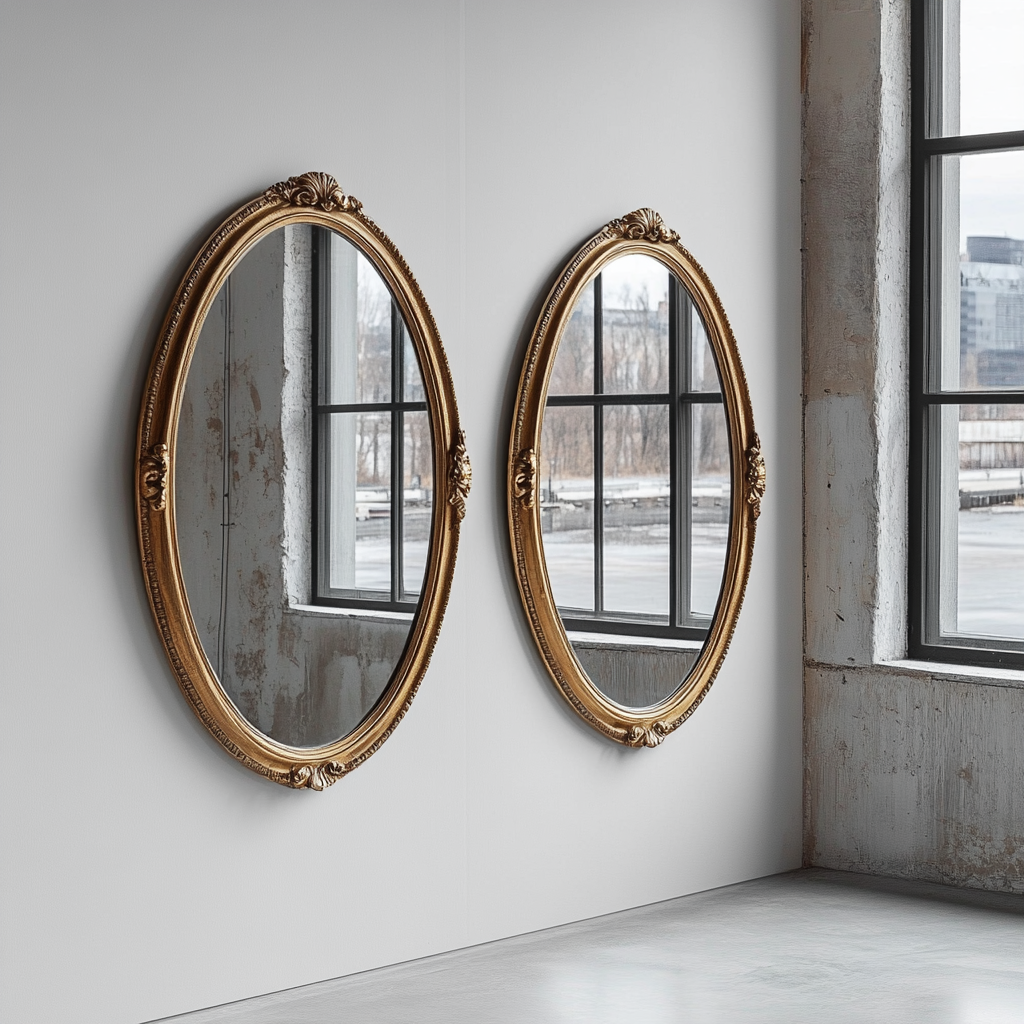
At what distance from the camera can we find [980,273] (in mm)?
4266

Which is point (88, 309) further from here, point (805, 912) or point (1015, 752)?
point (1015, 752)

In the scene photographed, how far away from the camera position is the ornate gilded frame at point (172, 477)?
2836 mm

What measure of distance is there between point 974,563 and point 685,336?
3.62 feet

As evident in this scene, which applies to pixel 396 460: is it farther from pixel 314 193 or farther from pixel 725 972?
pixel 725 972

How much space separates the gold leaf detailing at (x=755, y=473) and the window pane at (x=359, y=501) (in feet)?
4.02

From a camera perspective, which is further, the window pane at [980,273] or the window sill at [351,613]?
the window pane at [980,273]

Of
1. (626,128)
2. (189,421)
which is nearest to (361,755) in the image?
(189,421)

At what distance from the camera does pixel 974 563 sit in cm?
427

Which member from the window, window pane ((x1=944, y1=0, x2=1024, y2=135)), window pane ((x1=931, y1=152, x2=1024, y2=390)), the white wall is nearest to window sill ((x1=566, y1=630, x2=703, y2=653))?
the white wall

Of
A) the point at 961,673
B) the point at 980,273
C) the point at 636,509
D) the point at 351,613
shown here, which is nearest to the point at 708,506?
the point at 636,509

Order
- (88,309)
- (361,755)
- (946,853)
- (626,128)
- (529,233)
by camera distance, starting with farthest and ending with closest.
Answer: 1. (946,853)
2. (626,128)
3. (529,233)
4. (361,755)
5. (88,309)

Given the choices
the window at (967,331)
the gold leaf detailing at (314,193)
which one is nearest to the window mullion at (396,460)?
the gold leaf detailing at (314,193)

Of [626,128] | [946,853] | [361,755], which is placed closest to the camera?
[361,755]

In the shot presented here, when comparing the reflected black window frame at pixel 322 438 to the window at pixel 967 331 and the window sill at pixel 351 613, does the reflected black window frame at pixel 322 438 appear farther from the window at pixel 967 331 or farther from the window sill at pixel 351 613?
the window at pixel 967 331
